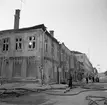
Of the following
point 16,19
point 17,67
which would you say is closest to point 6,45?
point 17,67

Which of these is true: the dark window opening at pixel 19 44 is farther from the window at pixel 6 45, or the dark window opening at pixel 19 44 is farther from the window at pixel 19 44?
the window at pixel 6 45

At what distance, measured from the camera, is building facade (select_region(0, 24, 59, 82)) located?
20.5 meters

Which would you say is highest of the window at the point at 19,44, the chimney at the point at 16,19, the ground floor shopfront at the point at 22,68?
the chimney at the point at 16,19

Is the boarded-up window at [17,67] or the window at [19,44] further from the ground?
the window at [19,44]

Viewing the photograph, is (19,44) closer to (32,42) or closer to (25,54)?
(25,54)

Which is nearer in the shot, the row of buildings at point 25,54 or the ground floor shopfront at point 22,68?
the ground floor shopfront at point 22,68

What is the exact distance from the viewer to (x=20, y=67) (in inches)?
827

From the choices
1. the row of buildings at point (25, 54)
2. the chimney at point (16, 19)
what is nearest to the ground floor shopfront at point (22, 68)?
the row of buildings at point (25, 54)

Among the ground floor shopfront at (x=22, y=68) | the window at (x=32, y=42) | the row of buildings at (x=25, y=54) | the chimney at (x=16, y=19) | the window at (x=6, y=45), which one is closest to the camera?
the ground floor shopfront at (x=22, y=68)

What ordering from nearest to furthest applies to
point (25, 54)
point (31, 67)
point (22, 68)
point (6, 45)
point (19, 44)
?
point (31, 67) < point (22, 68) < point (25, 54) < point (19, 44) < point (6, 45)

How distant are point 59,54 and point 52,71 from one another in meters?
6.23

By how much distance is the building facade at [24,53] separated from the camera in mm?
20516

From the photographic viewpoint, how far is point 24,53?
2122 centimetres

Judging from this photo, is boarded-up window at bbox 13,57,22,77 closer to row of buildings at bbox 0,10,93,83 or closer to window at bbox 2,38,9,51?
row of buildings at bbox 0,10,93,83
